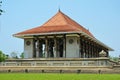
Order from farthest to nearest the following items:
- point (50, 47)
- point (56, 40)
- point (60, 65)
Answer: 1. point (50, 47)
2. point (56, 40)
3. point (60, 65)

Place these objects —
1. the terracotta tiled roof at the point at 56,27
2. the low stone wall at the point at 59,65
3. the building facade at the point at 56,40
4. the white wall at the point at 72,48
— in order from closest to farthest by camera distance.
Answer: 1. the low stone wall at the point at 59,65
2. the terracotta tiled roof at the point at 56,27
3. the building facade at the point at 56,40
4. the white wall at the point at 72,48

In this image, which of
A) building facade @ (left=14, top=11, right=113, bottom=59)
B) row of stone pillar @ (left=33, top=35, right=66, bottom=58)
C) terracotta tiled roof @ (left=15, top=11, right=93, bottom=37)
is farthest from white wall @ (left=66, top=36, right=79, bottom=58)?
terracotta tiled roof @ (left=15, top=11, right=93, bottom=37)

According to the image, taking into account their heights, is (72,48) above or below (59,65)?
above

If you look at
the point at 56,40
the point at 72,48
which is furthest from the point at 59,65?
the point at 56,40

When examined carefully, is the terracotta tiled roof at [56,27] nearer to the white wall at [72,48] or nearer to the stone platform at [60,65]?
the white wall at [72,48]

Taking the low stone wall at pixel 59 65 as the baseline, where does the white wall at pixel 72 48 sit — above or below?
above

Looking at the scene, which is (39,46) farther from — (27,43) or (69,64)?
(69,64)

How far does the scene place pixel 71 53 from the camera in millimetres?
39719

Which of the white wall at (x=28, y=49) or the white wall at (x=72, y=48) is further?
the white wall at (x=28, y=49)

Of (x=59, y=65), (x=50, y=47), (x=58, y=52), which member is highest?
(x=50, y=47)

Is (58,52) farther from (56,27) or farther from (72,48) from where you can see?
(56,27)

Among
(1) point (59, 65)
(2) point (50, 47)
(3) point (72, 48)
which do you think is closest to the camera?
(1) point (59, 65)

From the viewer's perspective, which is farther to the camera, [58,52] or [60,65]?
[58,52]

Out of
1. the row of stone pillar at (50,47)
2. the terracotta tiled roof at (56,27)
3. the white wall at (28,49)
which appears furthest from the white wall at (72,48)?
the white wall at (28,49)
